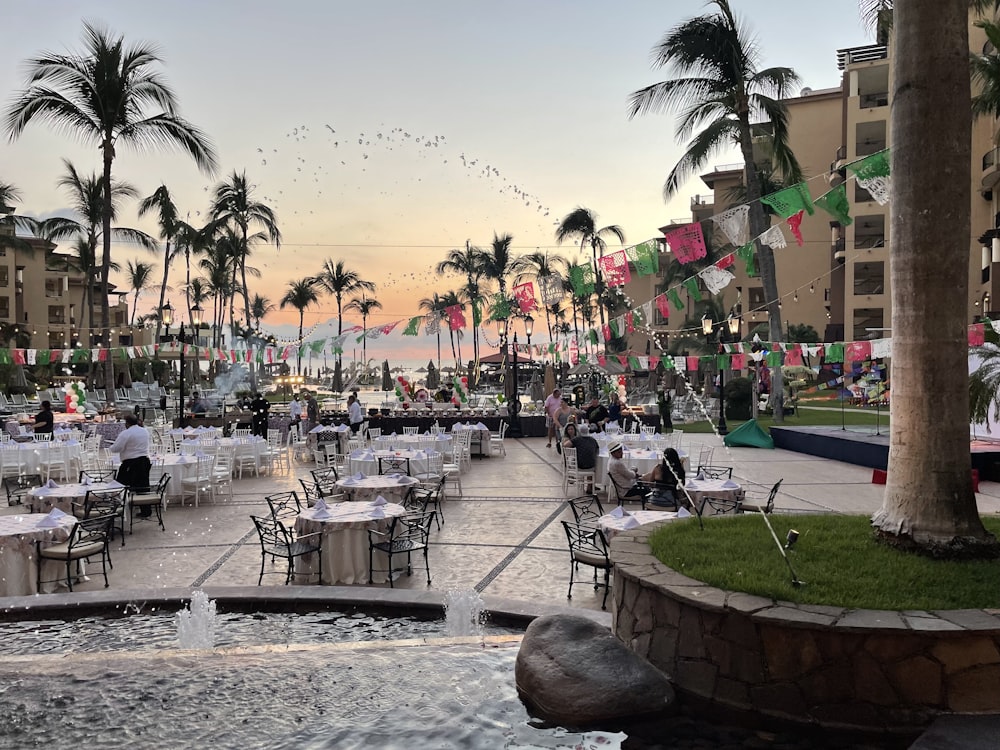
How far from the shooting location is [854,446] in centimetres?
1734

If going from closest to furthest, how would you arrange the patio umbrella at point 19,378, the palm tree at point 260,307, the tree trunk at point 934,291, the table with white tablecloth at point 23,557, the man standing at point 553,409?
the tree trunk at point 934,291 → the table with white tablecloth at point 23,557 → the man standing at point 553,409 → the patio umbrella at point 19,378 → the palm tree at point 260,307

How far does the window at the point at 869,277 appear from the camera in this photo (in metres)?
44.1

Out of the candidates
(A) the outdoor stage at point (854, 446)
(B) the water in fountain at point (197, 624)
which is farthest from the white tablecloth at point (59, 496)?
(A) the outdoor stage at point (854, 446)

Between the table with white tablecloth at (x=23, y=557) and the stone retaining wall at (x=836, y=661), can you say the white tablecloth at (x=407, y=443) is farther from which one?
the stone retaining wall at (x=836, y=661)

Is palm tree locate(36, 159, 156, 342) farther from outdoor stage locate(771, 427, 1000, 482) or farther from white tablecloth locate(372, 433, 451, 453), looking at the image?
outdoor stage locate(771, 427, 1000, 482)

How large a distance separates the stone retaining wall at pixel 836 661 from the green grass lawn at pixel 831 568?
298 mm

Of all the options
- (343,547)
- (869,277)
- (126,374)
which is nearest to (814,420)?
(869,277)

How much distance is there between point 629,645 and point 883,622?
1586 mm

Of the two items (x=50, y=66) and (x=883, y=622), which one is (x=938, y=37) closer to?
(x=883, y=622)

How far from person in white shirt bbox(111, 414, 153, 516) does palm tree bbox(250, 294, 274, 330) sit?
85355 millimetres

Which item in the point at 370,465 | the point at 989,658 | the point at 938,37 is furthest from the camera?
the point at 370,465

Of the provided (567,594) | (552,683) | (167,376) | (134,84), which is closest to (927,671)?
(552,683)

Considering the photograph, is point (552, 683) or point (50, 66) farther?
point (50, 66)

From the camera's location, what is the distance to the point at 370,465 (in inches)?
543
